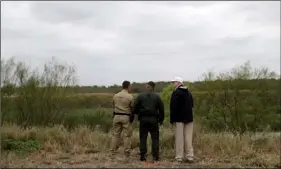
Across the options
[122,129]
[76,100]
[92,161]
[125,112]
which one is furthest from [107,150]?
Answer: [76,100]

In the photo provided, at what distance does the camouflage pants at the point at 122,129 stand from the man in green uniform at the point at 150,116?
0.76 metres

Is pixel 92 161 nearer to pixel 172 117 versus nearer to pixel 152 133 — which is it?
pixel 152 133

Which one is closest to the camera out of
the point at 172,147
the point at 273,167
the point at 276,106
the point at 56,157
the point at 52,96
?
the point at 273,167

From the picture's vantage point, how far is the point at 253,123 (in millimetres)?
23047

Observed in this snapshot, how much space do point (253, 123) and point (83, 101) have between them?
27.3 feet

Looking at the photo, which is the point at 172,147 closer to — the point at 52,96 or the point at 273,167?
the point at 273,167

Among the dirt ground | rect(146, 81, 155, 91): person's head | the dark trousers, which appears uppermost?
rect(146, 81, 155, 91): person's head

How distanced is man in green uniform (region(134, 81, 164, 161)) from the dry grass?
350 millimetres

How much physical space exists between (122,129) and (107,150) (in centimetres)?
82

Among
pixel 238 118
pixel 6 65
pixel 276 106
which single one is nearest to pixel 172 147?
pixel 238 118

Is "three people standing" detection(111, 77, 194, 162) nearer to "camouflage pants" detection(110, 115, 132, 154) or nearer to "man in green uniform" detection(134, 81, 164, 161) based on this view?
"man in green uniform" detection(134, 81, 164, 161)

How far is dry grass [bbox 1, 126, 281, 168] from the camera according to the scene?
33.5ft

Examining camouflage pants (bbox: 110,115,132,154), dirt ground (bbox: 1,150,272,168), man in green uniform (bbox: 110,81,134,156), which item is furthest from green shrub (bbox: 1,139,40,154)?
man in green uniform (bbox: 110,81,134,156)

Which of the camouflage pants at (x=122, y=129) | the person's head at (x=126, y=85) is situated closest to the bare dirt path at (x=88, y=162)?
the camouflage pants at (x=122, y=129)
